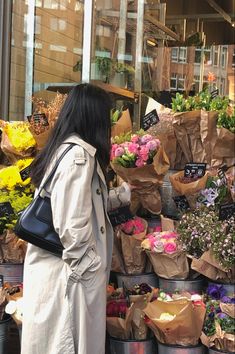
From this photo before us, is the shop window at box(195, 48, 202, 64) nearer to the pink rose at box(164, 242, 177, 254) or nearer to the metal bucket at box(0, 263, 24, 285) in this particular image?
the metal bucket at box(0, 263, 24, 285)

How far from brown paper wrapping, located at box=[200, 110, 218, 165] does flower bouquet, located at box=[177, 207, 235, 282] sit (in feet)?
1.51

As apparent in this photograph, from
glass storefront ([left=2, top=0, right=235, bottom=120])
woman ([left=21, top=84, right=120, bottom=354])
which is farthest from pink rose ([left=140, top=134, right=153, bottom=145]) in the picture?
glass storefront ([left=2, top=0, right=235, bottom=120])

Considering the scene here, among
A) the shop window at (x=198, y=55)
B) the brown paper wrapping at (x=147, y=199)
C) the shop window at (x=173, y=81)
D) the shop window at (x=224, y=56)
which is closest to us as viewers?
the brown paper wrapping at (x=147, y=199)

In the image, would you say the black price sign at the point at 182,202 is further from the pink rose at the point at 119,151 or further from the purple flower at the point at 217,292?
the purple flower at the point at 217,292

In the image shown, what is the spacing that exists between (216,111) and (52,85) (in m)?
2.65

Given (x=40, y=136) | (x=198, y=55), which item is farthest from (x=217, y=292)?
(x=198, y=55)

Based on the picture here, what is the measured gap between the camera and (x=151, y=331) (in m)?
3.49

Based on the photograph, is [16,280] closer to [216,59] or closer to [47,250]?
[47,250]

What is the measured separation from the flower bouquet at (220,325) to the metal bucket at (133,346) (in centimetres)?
37

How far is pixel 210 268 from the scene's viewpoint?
3.40 meters

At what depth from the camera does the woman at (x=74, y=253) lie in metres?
2.95

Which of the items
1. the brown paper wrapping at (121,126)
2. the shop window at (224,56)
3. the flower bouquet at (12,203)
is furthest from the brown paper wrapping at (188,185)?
the shop window at (224,56)

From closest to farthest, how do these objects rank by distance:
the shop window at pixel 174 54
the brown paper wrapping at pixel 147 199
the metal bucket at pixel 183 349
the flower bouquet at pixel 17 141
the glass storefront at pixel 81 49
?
the metal bucket at pixel 183 349, the brown paper wrapping at pixel 147 199, the flower bouquet at pixel 17 141, the glass storefront at pixel 81 49, the shop window at pixel 174 54

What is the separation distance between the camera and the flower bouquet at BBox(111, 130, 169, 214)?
3.67 metres
